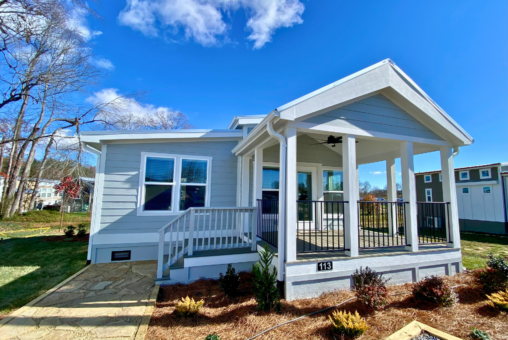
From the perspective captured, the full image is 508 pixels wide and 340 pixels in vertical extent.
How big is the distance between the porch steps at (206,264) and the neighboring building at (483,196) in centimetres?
1379

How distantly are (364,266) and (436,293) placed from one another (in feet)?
3.22

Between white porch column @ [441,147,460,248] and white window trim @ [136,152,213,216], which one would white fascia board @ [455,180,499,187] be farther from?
white window trim @ [136,152,213,216]

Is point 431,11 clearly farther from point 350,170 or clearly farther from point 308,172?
point 350,170

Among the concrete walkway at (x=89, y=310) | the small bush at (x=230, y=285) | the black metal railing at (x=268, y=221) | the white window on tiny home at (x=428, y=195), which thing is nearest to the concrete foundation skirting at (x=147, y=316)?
the concrete walkway at (x=89, y=310)

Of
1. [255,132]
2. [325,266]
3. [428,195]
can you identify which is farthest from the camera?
[428,195]

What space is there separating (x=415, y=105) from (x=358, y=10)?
4778 millimetres

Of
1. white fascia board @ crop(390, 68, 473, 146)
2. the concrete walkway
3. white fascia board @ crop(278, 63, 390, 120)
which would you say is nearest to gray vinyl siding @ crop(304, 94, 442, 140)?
white fascia board @ crop(278, 63, 390, 120)

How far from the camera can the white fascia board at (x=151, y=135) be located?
5.30m

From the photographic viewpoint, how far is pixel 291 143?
3.64 m

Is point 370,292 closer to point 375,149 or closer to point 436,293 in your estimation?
point 436,293

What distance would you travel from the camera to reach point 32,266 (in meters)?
5.27

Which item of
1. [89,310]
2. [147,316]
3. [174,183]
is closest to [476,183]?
[174,183]

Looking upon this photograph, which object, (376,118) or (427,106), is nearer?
(376,118)

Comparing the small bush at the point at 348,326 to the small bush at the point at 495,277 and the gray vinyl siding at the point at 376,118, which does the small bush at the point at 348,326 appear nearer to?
the small bush at the point at 495,277
